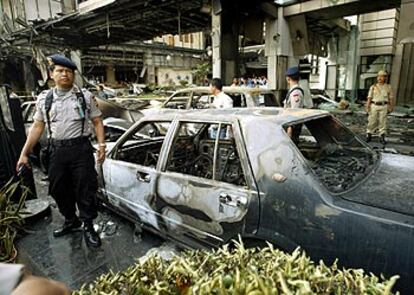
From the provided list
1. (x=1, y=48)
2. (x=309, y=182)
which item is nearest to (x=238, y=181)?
(x=309, y=182)

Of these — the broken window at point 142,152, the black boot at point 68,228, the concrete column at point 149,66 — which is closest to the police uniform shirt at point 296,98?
the broken window at point 142,152

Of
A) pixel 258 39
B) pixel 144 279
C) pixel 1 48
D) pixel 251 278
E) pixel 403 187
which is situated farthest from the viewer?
pixel 1 48

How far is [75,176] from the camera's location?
2990mm

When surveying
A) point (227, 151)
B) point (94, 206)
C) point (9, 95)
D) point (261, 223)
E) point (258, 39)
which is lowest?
point (94, 206)

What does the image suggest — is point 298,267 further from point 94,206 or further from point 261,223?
point 94,206

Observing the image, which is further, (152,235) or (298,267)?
(152,235)

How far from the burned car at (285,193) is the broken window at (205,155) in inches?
1.0

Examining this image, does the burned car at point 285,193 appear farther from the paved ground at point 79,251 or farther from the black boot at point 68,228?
the black boot at point 68,228

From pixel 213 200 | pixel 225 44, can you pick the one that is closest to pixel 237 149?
pixel 213 200

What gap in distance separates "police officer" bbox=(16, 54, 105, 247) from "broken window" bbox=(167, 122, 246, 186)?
894 mm

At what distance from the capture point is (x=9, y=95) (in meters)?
3.38

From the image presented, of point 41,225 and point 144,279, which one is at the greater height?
point 144,279

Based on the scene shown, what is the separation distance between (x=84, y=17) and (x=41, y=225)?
10.0 meters

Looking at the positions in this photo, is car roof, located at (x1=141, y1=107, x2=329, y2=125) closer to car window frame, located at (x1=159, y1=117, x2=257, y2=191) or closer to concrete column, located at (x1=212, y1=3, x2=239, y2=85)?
car window frame, located at (x1=159, y1=117, x2=257, y2=191)
